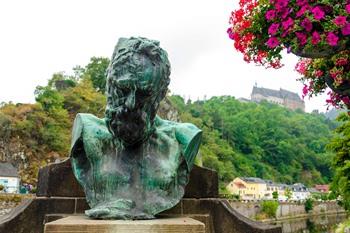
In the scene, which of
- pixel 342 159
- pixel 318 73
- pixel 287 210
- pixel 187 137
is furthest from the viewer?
pixel 287 210

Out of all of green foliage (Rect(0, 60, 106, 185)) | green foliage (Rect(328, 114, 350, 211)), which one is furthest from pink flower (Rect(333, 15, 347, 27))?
green foliage (Rect(0, 60, 106, 185))

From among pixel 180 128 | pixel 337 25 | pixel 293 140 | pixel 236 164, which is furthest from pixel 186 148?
pixel 293 140

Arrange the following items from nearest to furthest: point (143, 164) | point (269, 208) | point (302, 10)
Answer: point (143, 164) → point (302, 10) → point (269, 208)

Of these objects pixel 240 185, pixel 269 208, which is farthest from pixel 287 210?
pixel 240 185

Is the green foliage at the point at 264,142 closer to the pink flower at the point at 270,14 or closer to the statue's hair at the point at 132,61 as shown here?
the pink flower at the point at 270,14

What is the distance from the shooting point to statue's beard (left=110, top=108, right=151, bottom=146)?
3.43 meters

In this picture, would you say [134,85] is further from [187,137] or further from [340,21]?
[340,21]

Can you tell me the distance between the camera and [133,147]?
3.71 meters

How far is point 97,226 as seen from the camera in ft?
9.46

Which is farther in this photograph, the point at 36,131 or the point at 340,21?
the point at 36,131

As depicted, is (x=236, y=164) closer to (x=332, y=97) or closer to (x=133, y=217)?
(x=332, y=97)

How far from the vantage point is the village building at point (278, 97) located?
138m

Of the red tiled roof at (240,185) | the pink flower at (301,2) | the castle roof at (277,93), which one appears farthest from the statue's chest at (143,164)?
the castle roof at (277,93)

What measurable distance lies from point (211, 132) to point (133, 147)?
72.7 meters
